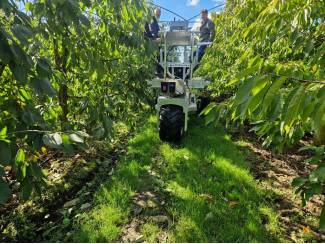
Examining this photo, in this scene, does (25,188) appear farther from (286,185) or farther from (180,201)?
(286,185)

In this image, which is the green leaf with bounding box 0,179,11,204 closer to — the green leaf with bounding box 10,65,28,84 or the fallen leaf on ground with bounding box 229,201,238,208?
A: the green leaf with bounding box 10,65,28,84

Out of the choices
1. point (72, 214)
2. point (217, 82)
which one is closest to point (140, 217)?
point (72, 214)

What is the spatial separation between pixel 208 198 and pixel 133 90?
1.61 m

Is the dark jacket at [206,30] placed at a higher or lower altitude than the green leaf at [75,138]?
higher

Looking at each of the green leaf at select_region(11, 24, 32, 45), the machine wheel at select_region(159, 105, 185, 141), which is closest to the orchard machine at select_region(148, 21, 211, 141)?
the machine wheel at select_region(159, 105, 185, 141)

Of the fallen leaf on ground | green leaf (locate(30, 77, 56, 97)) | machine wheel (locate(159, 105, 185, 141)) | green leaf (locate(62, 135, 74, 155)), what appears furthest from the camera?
machine wheel (locate(159, 105, 185, 141))

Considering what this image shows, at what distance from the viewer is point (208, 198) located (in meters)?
3.83

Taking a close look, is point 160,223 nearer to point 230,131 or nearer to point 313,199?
point 313,199

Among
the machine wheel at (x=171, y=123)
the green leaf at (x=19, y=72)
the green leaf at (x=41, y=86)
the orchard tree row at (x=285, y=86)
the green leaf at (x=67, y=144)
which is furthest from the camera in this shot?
the machine wheel at (x=171, y=123)

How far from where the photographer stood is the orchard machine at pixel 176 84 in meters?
5.73

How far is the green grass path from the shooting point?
3.16 m

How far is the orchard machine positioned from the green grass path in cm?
45

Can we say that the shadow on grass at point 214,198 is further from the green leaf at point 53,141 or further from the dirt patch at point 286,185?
the green leaf at point 53,141

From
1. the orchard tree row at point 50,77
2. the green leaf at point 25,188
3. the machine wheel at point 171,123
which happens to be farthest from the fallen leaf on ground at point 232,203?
the green leaf at point 25,188
